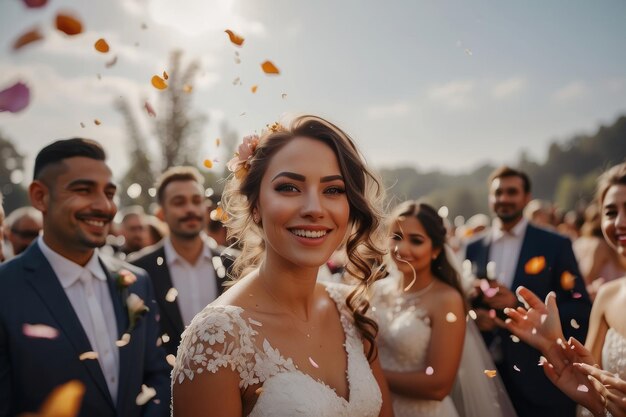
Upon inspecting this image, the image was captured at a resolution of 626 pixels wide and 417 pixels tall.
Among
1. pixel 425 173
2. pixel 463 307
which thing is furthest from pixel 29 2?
pixel 425 173

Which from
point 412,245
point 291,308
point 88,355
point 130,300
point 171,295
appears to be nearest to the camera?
point 291,308

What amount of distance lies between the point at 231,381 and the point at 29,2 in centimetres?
181

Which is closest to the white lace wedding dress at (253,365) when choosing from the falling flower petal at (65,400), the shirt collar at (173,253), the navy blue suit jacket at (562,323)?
the falling flower petal at (65,400)

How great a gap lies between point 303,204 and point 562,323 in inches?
147

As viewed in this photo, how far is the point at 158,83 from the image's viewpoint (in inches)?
106

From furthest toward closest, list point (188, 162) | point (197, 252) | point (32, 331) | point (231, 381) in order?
point (188, 162) → point (197, 252) → point (32, 331) → point (231, 381)

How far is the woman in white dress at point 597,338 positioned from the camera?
7.77ft

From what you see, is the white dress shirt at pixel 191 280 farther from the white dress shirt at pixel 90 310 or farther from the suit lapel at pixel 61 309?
the suit lapel at pixel 61 309

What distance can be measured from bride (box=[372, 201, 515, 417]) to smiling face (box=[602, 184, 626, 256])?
1.21 meters

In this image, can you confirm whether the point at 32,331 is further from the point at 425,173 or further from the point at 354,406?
the point at 425,173

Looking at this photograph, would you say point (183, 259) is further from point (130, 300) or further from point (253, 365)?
point (253, 365)

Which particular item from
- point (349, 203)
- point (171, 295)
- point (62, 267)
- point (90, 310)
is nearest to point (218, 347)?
point (349, 203)

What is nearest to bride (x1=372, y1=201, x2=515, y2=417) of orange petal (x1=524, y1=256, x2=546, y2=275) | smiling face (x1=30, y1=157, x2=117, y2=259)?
orange petal (x1=524, y1=256, x2=546, y2=275)

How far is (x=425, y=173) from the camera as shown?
131 meters
